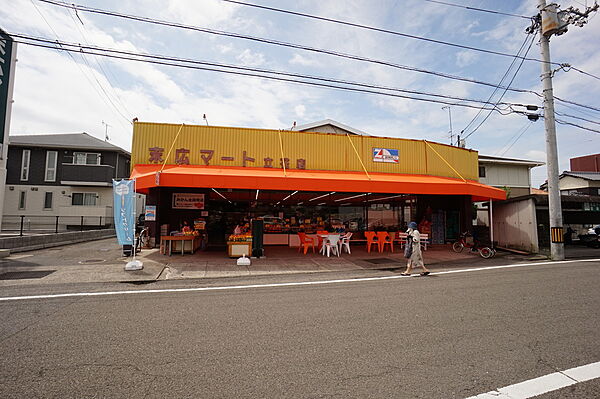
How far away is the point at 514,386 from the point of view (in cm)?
307

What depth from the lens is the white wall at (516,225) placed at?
15.4m

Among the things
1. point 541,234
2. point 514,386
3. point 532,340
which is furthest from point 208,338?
point 541,234

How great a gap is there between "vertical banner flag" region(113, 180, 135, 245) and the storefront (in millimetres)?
966

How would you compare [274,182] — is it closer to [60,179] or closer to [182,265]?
[182,265]

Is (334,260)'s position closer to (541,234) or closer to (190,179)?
(190,179)

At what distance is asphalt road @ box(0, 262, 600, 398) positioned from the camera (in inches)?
120

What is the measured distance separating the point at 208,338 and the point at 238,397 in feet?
5.55

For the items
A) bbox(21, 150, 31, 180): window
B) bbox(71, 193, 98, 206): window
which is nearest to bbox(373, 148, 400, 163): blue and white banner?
bbox(71, 193, 98, 206): window

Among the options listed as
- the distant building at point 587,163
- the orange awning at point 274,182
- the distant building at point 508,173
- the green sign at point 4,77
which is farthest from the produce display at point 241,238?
the distant building at point 587,163

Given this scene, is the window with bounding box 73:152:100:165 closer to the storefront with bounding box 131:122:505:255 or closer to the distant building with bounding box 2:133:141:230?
the distant building with bounding box 2:133:141:230

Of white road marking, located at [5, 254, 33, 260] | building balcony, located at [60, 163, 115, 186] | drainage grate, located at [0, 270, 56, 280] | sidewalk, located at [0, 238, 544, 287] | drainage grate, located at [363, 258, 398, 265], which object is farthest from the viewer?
building balcony, located at [60, 163, 115, 186]

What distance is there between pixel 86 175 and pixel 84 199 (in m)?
2.17

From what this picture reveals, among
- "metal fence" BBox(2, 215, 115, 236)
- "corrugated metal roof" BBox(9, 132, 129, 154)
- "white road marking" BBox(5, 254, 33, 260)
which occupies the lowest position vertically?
"white road marking" BBox(5, 254, 33, 260)

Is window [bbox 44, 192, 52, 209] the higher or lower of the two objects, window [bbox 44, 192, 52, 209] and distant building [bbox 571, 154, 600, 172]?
the lower
